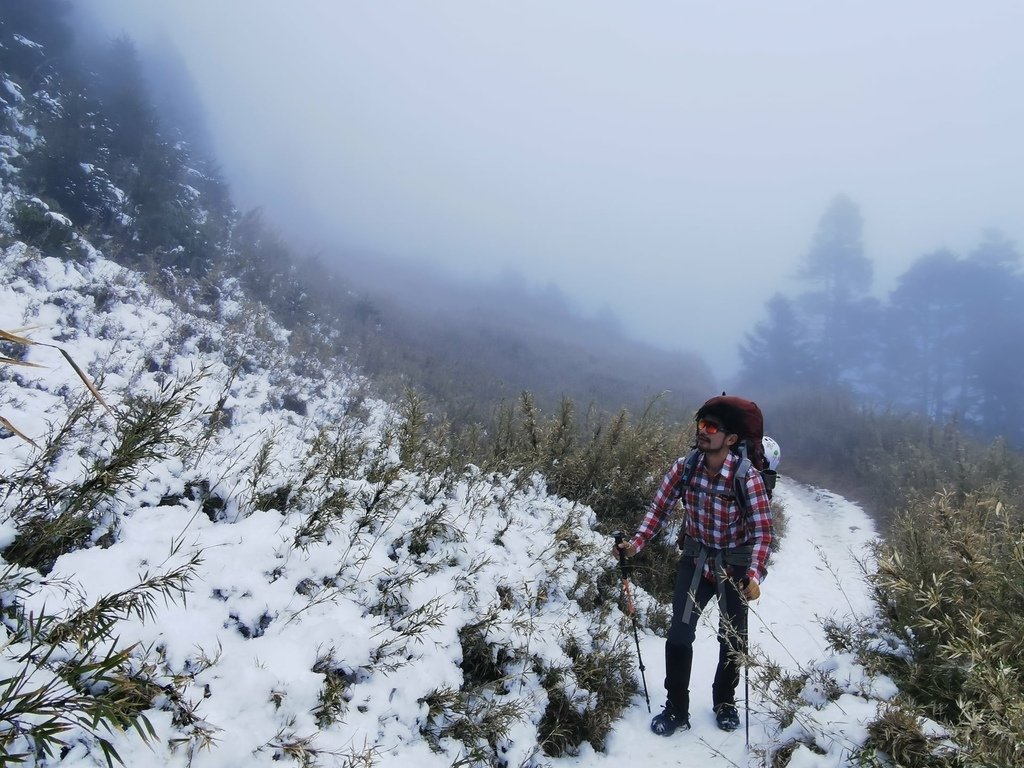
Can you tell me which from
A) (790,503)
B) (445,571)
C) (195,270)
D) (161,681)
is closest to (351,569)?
(445,571)

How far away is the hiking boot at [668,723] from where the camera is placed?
11.0 ft

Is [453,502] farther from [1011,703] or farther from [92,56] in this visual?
[92,56]

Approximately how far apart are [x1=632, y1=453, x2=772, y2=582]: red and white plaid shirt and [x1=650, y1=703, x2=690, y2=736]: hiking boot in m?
0.97

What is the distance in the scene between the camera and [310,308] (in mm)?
19562

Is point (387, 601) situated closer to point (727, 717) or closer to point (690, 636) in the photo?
point (690, 636)

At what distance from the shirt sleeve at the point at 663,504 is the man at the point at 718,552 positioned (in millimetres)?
160

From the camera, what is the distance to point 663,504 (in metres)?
3.78

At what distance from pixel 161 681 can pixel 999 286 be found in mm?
45164

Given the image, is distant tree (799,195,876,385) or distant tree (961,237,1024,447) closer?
distant tree (961,237,1024,447)

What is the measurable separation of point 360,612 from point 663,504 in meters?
2.25

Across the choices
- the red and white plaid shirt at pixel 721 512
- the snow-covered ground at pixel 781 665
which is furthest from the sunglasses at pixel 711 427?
the snow-covered ground at pixel 781 665

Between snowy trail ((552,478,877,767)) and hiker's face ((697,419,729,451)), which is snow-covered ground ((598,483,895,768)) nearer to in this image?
snowy trail ((552,478,877,767))

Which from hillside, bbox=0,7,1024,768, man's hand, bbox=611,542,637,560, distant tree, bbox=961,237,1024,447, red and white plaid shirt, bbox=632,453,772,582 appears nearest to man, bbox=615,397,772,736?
red and white plaid shirt, bbox=632,453,772,582

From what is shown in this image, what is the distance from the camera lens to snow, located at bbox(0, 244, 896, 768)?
6.91 feet
